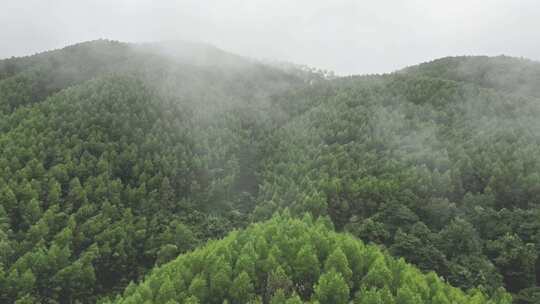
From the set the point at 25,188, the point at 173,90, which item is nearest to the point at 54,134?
the point at 25,188

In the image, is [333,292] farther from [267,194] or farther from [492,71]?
[492,71]

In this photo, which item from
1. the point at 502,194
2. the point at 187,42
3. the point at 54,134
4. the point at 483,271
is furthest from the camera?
the point at 187,42

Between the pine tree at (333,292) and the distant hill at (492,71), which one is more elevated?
the distant hill at (492,71)

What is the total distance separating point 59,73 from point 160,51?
23.2 meters

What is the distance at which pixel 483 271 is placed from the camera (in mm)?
37562

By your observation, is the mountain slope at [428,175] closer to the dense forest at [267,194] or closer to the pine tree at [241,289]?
the dense forest at [267,194]

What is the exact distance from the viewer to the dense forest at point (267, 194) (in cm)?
3145

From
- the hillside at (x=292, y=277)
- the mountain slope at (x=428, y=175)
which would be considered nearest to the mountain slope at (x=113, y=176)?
the mountain slope at (x=428, y=175)

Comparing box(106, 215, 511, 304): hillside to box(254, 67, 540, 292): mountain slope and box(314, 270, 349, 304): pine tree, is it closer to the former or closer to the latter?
box(314, 270, 349, 304): pine tree

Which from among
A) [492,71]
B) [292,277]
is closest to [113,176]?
[292,277]

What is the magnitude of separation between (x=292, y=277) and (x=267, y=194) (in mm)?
22278

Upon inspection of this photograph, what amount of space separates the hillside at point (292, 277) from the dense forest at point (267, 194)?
0.11 m

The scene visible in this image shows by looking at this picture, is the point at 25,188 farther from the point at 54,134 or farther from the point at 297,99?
the point at 297,99

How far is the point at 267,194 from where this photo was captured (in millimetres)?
52469
